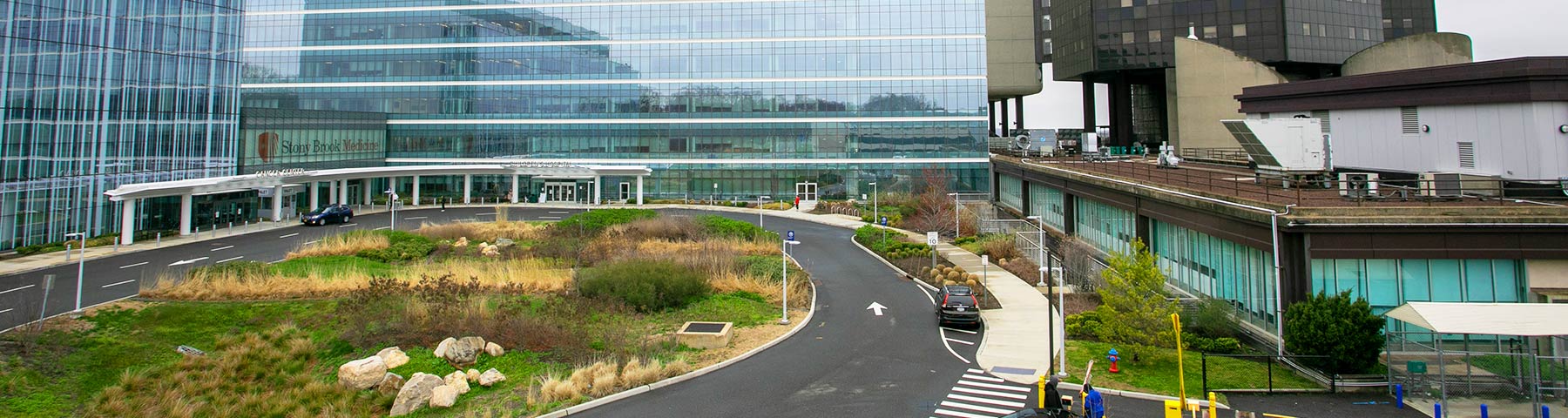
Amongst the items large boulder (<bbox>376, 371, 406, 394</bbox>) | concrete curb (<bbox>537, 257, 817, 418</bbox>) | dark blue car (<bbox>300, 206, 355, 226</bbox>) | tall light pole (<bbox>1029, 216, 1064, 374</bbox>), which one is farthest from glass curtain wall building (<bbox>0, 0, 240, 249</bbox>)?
tall light pole (<bbox>1029, 216, 1064, 374</bbox>)

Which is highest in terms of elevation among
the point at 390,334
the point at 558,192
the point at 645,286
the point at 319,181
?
the point at 558,192

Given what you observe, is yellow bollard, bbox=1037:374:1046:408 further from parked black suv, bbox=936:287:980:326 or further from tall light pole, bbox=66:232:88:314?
tall light pole, bbox=66:232:88:314

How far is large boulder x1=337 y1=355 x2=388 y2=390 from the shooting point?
21016mm

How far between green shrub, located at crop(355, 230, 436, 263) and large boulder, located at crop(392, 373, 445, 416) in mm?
21442

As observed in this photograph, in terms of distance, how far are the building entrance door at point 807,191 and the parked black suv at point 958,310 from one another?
5314cm

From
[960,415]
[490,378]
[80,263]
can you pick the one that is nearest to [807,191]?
[80,263]

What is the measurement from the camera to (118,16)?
5222 cm

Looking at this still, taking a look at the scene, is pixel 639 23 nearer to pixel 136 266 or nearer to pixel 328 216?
pixel 328 216

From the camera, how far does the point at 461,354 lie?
22500 millimetres

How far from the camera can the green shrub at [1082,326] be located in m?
24.9

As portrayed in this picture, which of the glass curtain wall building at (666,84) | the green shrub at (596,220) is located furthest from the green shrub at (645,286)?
the glass curtain wall building at (666,84)

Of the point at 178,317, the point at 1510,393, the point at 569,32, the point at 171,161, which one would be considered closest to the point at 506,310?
the point at 178,317

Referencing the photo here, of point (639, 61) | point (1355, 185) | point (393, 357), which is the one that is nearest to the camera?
point (393, 357)

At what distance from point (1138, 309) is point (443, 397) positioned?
17.5 meters
